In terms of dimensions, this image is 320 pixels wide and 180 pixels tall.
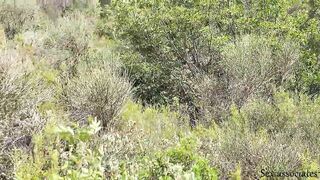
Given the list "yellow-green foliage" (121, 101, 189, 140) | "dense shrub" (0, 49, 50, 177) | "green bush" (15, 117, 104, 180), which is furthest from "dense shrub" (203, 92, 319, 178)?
"dense shrub" (0, 49, 50, 177)

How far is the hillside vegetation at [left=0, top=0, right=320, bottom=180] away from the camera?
147 inches

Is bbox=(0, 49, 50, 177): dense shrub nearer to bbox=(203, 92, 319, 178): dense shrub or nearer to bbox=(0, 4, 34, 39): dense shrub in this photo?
bbox=(203, 92, 319, 178): dense shrub

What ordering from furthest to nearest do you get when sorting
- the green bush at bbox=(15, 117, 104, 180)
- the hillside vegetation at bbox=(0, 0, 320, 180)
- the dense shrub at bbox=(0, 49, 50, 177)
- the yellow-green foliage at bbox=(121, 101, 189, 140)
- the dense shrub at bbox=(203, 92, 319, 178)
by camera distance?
the yellow-green foliage at bbox=(121, 101, 189, 140)
the dense shrub at bbox=(0, 49, 50, 177)
the dense shrub at bbox=(203, 92, 319, 178)
the hillside vegetation at bbox=(0, 0, 320, 180)
the green bush at bbox=(15, 117, 104, 180)

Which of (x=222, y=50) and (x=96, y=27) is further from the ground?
(x=222, y=50)

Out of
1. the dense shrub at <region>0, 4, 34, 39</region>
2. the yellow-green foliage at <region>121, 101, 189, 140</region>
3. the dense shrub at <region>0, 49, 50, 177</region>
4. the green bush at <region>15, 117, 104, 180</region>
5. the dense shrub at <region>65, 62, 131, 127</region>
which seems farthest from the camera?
A: the dense shrub at <region>0, 4, 34, 39</region>

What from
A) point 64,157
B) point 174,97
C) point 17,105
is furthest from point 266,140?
point 174,97

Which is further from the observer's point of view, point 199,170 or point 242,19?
point 242,19

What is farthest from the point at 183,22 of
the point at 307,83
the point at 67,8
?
the point at 67,8

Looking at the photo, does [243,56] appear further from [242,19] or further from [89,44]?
[89,44]

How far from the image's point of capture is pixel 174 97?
8516 millimetres

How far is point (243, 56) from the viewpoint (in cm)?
760

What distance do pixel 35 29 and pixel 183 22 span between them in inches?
339

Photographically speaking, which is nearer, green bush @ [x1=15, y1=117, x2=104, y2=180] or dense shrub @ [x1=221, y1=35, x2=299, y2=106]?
green bush @ [x1=15, y1=117, x2=104, y2=180]

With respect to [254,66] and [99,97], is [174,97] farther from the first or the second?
[99,97]
